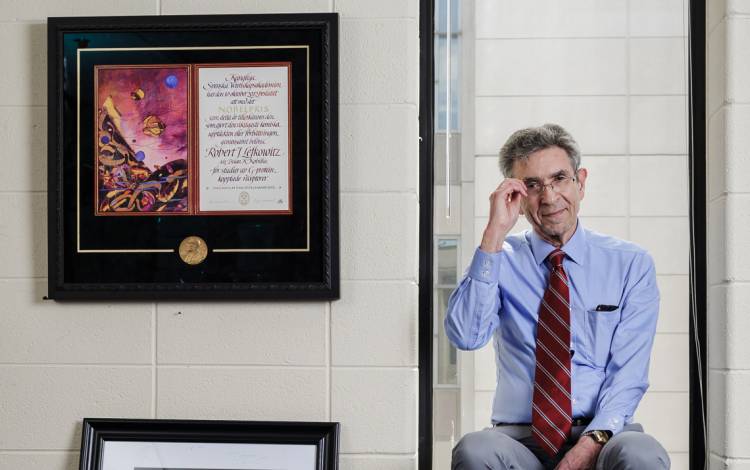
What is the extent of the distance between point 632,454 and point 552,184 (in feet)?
2.53

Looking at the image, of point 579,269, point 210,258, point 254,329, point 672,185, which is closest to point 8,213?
point 210,258

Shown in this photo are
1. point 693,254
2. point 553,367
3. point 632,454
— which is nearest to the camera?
point 632,454

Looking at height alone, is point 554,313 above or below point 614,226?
below

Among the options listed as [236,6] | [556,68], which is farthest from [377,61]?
[556,68]

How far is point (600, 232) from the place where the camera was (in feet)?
8.37

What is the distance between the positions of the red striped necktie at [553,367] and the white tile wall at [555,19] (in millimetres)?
650

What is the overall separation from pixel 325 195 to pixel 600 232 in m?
0.79

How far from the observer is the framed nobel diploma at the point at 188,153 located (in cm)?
240

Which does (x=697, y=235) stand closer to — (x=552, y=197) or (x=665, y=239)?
(x=665, y=239)

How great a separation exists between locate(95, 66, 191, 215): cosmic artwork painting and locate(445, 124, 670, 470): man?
0.82 metres

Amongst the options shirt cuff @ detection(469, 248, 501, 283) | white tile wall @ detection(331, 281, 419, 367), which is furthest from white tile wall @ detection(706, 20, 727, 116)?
white tile wall @ detection(331, 281, 419, 367)

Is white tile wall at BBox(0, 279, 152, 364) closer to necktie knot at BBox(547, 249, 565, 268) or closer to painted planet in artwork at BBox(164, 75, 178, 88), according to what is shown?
painted planet in artwork at BBox(164, 75, 178, 88)

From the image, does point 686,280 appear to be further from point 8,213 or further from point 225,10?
point 8,213

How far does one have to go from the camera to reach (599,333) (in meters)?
2.36
